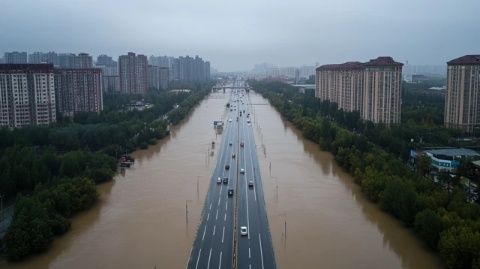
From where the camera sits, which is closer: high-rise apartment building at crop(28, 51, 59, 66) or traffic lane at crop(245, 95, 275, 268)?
traffic lane at crop(245, 95, 275, 268)

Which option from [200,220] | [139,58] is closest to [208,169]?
[200,220]

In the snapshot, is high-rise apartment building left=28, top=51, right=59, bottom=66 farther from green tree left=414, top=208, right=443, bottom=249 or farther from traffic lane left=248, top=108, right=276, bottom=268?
green tree left=414, top=208, right=443, bottom=249

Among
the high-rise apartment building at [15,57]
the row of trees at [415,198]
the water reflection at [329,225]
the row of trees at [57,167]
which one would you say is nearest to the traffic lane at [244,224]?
the water reflection at [329,225]

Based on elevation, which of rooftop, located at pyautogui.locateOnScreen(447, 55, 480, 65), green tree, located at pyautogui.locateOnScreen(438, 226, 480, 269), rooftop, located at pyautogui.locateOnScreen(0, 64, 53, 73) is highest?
rooftop, located at pyautogui.locateOnScreen(447, 55, 480, 65)

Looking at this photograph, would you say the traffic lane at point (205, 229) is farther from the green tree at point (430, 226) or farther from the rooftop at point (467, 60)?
the rooftop at point (467, 60)

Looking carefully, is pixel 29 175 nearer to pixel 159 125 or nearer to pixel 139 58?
pixel 159 125

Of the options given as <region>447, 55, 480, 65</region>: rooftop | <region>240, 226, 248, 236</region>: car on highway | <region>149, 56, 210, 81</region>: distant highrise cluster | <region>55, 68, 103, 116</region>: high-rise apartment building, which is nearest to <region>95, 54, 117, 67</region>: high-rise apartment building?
<region>149, 56, 210, 81</region>: distant highrise cluster

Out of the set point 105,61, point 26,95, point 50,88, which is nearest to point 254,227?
point 26,95
